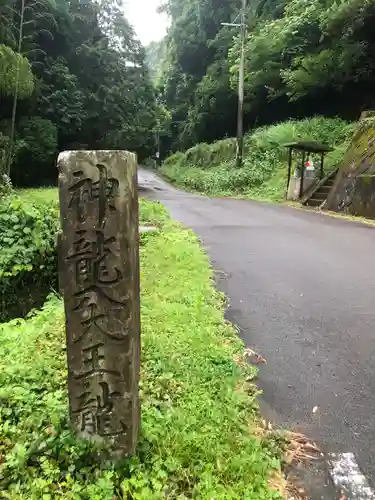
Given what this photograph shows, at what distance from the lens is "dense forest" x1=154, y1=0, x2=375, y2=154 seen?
17.8m

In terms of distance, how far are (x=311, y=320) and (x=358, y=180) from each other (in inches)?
357

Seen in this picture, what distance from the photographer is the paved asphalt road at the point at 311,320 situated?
9.74 feet

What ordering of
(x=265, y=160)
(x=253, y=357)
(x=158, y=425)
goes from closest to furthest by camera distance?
1. (x=158, y=425)
2. (x=253, y=357)
3. (x=265, y=160)

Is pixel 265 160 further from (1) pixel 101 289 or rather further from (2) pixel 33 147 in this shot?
(1) pixel 101 289

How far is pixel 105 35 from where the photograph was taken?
2341 centimetres

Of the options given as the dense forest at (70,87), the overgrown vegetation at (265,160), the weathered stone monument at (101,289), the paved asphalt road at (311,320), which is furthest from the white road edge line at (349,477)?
the dense forest at (70,87)

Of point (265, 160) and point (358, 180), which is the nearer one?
point (358, 180)

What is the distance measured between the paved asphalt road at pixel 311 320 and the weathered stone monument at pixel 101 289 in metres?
1.21

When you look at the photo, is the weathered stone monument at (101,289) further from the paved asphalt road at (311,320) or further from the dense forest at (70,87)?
the dense forest at (70,87)

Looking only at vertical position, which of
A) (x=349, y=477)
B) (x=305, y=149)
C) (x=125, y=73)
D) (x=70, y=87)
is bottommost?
(x=349, y=477)

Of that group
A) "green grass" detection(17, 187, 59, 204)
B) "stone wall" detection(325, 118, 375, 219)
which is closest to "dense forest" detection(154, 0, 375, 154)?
"stone wall" detection(325, 118, 375, 219)

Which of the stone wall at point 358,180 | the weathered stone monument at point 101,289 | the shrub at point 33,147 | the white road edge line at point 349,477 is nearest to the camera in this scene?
the weathered stone monument at point 101,289

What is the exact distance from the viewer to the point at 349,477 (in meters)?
2.44

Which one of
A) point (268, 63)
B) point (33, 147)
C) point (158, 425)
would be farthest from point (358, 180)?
point (33, 147)
